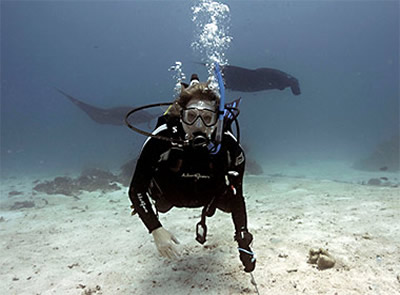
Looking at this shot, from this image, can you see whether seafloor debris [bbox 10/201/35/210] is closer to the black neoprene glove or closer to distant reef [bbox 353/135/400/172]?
the black neoprene glove

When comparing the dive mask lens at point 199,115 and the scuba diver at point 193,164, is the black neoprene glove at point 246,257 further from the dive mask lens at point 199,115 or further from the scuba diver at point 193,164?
the dive mask lens at point 199,115

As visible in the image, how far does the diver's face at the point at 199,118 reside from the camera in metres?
2.30

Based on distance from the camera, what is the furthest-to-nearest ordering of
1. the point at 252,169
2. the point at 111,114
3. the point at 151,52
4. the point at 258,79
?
the point at 151,52
the point at 252,169
the point at 111,114
the point at 258,79

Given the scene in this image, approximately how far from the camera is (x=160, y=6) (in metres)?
65.8

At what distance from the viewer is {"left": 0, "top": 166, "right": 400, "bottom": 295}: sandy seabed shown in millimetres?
2293

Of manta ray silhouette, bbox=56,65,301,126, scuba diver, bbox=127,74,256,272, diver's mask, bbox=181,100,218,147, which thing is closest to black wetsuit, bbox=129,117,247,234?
scuba diver, bbox=127,74,256,272

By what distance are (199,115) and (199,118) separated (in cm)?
3

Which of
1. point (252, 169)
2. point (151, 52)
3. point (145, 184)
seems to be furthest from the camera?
point (151, 52)

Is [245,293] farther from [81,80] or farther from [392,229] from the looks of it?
[81,80]

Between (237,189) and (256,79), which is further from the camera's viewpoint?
(256,79)

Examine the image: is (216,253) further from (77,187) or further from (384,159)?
(384,159)

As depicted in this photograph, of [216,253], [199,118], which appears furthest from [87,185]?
[199,118]

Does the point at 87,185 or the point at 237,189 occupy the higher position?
the point at 237,189

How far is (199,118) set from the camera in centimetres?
230
